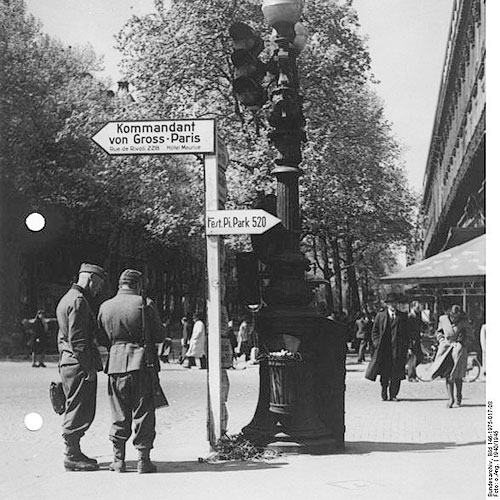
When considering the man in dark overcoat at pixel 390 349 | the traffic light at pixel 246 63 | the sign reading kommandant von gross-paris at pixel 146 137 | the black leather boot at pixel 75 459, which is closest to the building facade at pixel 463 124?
the man in dark overcoat at pixel 390 349

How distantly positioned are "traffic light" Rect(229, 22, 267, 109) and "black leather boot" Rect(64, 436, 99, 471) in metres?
3.71

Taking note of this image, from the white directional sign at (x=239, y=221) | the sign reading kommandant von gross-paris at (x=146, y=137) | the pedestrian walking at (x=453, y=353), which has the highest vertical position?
the sign reading kommandant von gross-paris at (x=146, y=137)

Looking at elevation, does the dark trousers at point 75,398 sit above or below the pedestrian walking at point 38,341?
above

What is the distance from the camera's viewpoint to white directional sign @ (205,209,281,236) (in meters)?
9.04

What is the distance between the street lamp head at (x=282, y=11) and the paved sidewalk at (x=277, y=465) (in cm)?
443

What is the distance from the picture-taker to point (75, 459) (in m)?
8.46

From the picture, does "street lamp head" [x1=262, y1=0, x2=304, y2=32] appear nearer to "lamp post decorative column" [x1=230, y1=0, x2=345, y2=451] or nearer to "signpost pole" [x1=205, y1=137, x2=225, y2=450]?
"lamp post decorative column" [x1=230, y1=0, x2=345, y2=451]

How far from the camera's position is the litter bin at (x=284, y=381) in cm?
930

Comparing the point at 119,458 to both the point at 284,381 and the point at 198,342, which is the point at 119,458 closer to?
the point at 284,381

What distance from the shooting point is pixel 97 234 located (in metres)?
35.1

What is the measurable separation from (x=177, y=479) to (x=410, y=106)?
18.6 feet

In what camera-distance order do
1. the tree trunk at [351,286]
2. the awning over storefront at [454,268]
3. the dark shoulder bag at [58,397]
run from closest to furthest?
the dark shoulder bag at [58,397] → the awning over storefront at [454,268] → the tree trunk at [351,286]

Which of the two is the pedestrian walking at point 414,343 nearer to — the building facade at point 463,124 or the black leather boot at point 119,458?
the building facade at point 463,124

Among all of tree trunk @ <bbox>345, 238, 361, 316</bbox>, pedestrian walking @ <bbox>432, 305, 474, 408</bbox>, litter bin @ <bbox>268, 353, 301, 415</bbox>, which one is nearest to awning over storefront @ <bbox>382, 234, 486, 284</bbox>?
pedestrian walking @ <bbox>432, 305, 474, 408</bbox>
